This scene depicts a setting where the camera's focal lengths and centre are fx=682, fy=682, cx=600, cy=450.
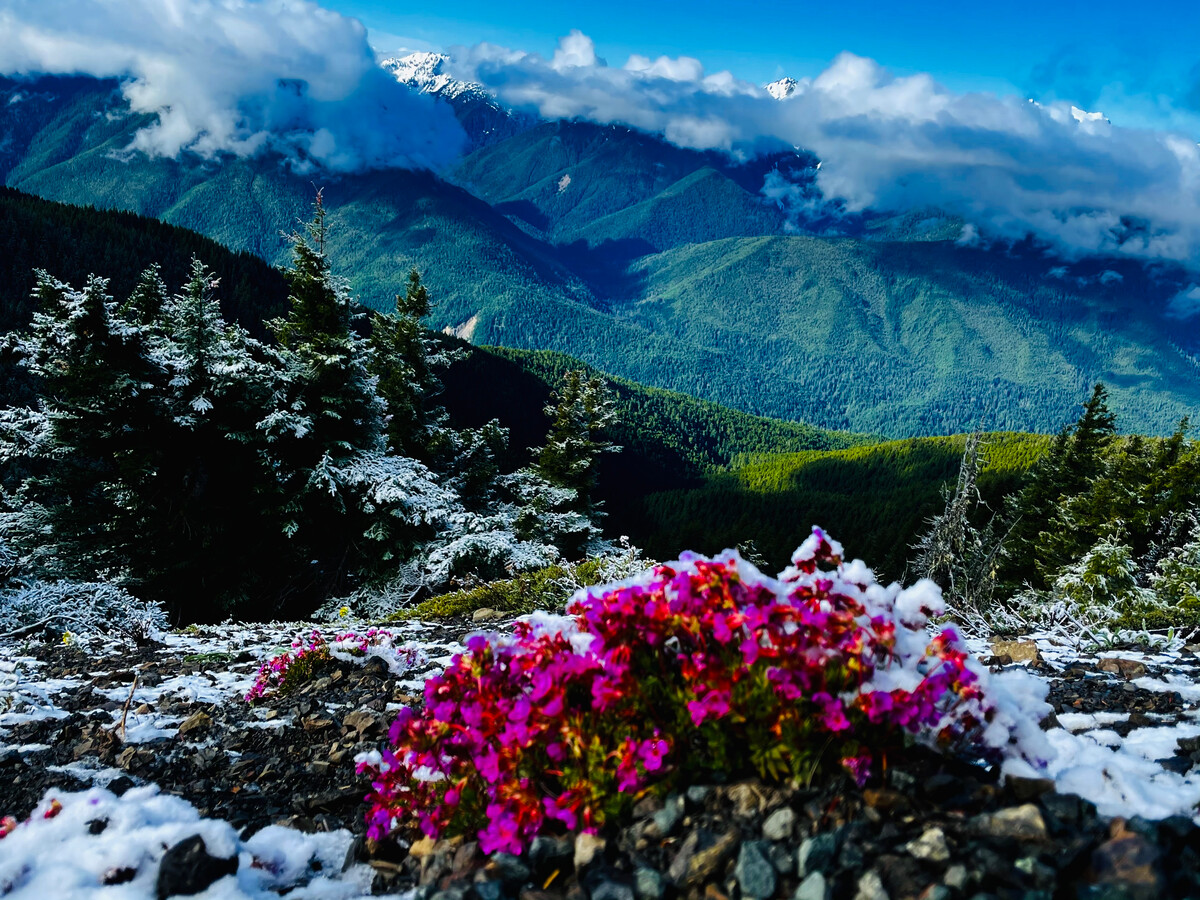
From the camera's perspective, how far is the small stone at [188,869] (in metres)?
2.64

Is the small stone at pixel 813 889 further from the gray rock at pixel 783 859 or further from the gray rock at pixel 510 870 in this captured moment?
the gray rock at pixel 510 870

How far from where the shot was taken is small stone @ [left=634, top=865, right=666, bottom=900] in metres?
2.22

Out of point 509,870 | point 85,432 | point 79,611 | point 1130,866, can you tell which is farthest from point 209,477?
point 1130,866

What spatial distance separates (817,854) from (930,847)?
1.15 ft

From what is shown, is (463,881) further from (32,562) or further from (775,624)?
(32,562)

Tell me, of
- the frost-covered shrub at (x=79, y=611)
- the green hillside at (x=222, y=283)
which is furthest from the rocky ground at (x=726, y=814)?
the green hillside at (x=222, y=283)

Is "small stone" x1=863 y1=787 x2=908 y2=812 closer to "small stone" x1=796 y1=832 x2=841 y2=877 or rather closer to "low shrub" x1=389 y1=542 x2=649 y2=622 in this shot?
"small stone" x1=796 y1=832 x2=841 y2=877

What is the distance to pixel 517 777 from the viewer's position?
9.12 feet

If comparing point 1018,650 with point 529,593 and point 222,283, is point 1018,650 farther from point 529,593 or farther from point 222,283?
point 222,283

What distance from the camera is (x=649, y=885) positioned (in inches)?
87.7

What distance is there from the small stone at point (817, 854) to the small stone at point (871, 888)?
0.11 metres

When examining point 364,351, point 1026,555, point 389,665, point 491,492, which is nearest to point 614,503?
point 1026,555

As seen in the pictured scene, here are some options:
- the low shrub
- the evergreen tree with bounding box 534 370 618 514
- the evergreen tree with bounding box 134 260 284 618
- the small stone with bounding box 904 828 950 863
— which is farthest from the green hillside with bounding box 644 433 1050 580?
the small stone with bounding box 904 828 950 863

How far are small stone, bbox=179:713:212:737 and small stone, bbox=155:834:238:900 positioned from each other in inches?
89.7
